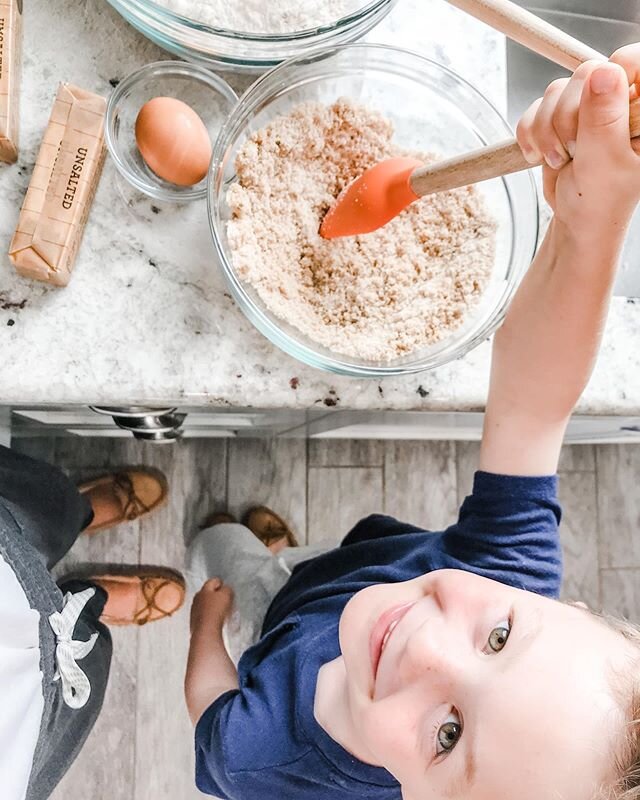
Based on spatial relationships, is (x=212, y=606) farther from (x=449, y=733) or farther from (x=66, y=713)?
(x=449, y=733)

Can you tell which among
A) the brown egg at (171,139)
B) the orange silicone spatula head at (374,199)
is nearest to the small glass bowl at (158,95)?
the brown egg at (171,139)

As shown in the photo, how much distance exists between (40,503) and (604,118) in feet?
2.41

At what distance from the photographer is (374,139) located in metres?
0.65

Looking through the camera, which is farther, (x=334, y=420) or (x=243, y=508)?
(x=243, y=508)

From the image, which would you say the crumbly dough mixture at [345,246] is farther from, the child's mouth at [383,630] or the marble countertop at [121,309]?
the child's mouth at [383,630]

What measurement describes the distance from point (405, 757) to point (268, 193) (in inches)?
19.5

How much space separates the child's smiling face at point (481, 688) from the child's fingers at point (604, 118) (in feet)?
1.21

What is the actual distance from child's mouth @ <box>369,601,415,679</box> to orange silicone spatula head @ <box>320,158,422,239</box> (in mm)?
344

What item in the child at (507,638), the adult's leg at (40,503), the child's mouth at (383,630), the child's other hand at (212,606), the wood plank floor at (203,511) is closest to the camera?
the child at (507,638)

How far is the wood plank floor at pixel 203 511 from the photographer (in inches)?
50.3

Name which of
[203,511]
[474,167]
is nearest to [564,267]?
[474,167]

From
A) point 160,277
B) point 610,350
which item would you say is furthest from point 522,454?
point 160,277

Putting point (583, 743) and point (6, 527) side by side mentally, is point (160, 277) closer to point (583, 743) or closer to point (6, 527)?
point (6, 527)

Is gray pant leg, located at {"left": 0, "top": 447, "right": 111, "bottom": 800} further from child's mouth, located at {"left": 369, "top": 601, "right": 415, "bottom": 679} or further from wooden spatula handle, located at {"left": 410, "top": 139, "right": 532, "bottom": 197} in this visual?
wooden spatula handle, located at {"left": 410, "top": 139, "right": 532, "bottom": 197}
